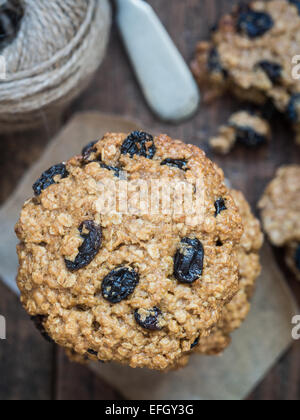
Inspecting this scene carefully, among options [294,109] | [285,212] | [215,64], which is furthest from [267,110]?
[285,212]

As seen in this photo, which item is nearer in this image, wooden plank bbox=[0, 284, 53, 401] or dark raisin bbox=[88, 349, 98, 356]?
dark raisin bbox=[88, 349, 98, 356]

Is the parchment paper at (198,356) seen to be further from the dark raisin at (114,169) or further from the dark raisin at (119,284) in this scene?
the dark raisin at (119,284)

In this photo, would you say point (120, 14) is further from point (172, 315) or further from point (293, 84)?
point (172, 315)

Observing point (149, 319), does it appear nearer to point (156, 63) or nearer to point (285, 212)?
point (285, 212)

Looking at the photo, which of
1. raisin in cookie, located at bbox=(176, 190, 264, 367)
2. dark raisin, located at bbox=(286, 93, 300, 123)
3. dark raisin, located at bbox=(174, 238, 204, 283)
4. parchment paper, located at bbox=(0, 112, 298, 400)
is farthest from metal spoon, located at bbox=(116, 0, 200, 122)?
dark raisin, located at bbox=(174, 238, 204, 283)

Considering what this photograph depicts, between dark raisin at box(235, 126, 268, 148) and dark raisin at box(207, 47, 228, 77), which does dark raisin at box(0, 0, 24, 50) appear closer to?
dark raisin at box(207, 47, 228, 77)

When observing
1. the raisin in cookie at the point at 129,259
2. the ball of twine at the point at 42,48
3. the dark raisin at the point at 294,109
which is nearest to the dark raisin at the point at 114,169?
the raisin in cookie at the point at 129,259
